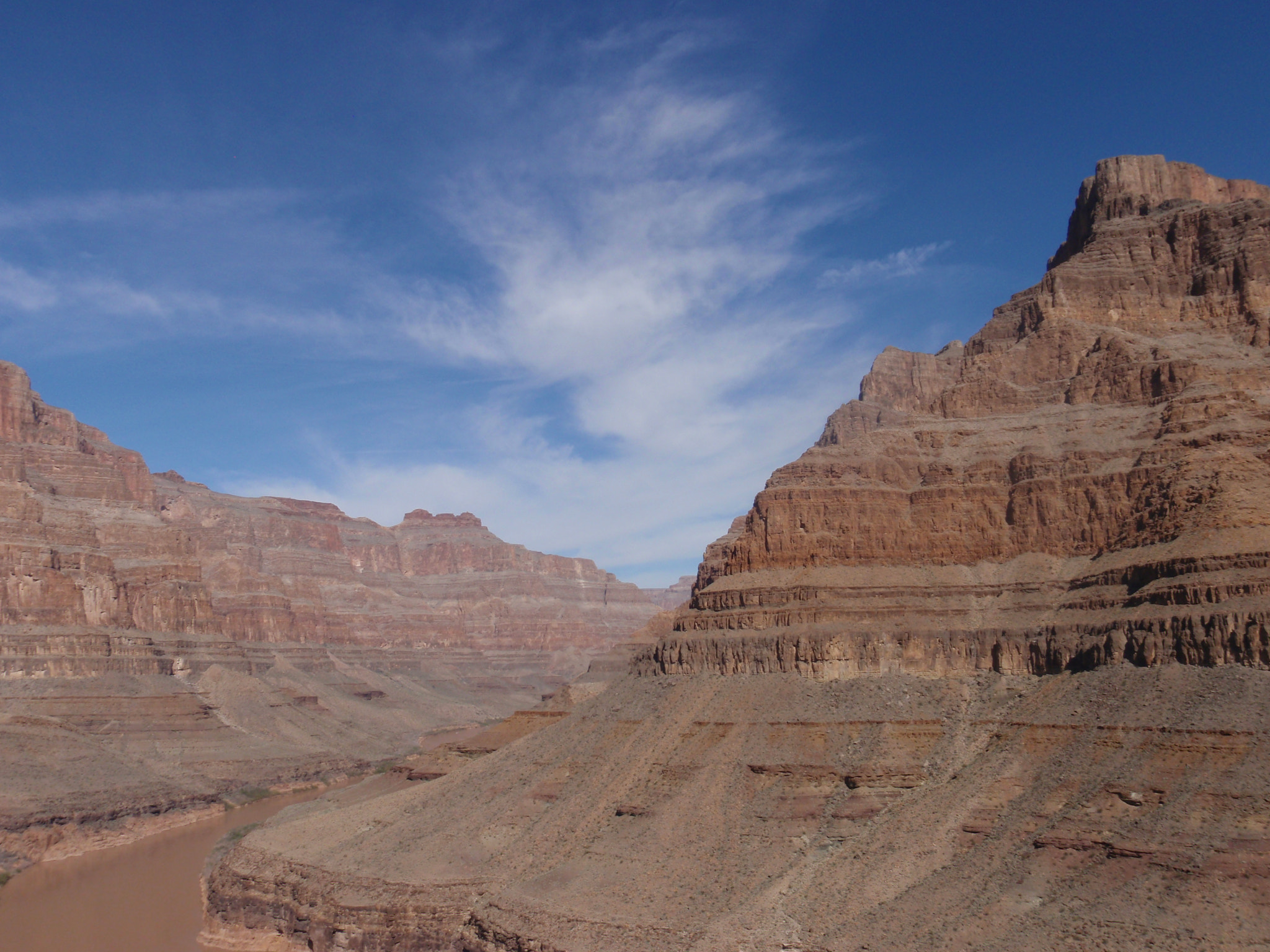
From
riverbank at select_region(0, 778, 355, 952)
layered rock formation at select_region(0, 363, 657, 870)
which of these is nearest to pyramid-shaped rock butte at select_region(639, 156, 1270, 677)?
riverbank at select_region(0, 778, 355, 952)

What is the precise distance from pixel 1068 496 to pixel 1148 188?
33.3 metres

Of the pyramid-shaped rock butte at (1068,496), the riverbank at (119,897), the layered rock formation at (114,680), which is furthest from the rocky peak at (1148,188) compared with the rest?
the layered rock formation at (114,680)

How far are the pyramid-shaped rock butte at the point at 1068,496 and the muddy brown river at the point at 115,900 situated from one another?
116 ft

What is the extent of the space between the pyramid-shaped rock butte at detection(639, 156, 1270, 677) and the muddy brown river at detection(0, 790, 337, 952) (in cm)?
3542

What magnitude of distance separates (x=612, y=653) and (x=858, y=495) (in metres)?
62.3

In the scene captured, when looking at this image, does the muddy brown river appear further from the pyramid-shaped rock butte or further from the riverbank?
the pyramid-shaped rock butte

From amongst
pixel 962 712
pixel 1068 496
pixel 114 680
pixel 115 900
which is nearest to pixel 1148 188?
pixel 1068 496

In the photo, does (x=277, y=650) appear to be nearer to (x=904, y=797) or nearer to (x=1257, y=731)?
(x=904, y=797)

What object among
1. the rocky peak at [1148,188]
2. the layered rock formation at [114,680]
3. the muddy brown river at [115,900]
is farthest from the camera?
the layered rock formation at [114,680]

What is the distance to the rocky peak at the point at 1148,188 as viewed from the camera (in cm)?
8662

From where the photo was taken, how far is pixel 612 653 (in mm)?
131500

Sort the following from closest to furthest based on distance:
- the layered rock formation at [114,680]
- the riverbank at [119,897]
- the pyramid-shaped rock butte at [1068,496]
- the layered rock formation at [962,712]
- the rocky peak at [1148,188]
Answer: the layered rock formation at [962,712]
the pyramid-shaped rock butte at [1068,496]
the riverbank at [119,897]
the rocky peak at [1148,188]
the layered rock formation at [114,680]

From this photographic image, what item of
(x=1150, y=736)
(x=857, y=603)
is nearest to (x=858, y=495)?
(x=857, y=603)

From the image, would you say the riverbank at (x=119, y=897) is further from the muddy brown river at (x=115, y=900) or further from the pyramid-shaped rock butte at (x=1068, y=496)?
the pyramid-shaped rock butte at (x=1068, y=496)
